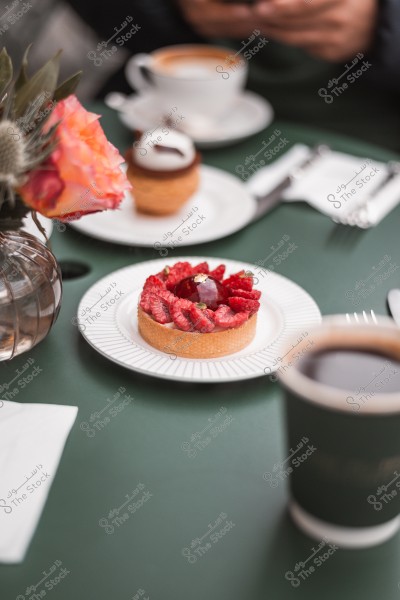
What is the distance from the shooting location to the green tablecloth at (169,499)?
596 millimetres

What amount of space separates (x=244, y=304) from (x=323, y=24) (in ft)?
3.37

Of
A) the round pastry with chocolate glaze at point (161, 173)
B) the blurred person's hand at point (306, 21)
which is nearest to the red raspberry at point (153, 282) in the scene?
the round pastry with chocolate glaze at point (161, 173)

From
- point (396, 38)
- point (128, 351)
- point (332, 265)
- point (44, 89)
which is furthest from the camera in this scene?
point (396, 38)

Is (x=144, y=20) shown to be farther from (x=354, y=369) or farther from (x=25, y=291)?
(x=354, y=369)

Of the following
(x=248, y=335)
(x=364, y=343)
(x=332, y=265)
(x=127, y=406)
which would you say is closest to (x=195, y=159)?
(x=332, y=265)

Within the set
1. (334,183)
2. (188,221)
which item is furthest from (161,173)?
(334,183)

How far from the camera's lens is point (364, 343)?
630 mm

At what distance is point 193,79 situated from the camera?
57.4 inches

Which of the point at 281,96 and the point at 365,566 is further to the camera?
the point at 281,96

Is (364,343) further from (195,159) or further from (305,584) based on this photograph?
(195,159)

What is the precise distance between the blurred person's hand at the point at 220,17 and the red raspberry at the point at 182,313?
979mm

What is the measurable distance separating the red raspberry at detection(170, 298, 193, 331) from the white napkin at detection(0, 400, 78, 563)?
149 millimetres

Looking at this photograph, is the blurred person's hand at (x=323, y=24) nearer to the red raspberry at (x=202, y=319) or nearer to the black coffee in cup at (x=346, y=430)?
the red raspberry at (x=202, y=319)

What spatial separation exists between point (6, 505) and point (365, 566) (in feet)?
0.98
